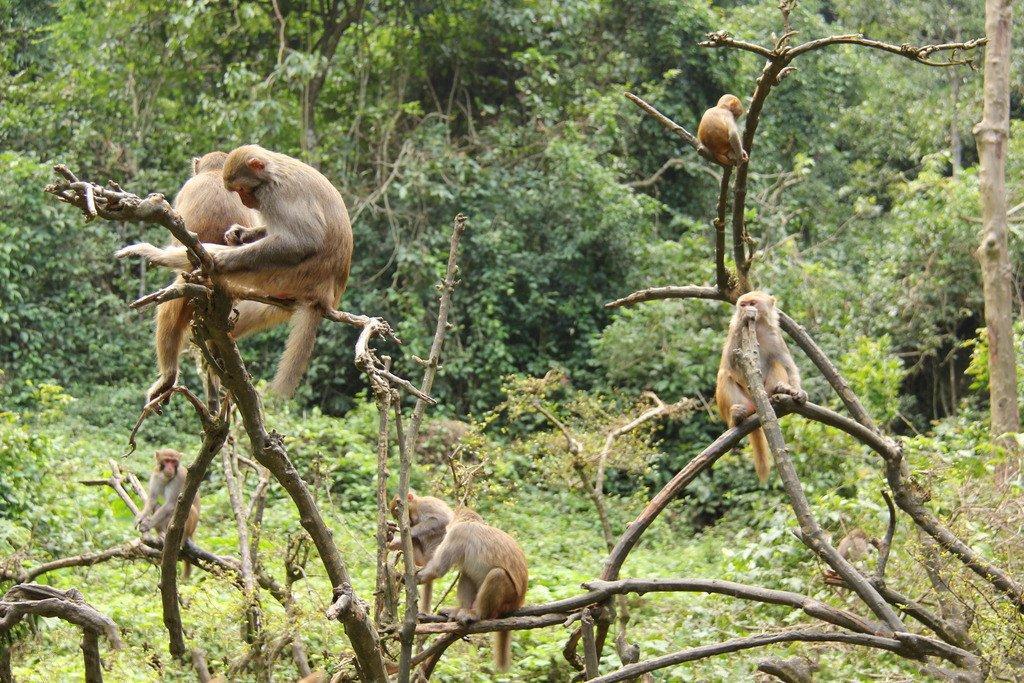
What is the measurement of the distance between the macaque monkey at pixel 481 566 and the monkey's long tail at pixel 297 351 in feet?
4.09

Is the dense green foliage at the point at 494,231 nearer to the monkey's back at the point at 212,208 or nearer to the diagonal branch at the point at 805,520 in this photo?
the monkey's back at the point at 212,208

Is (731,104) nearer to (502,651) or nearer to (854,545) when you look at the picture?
(854,545)

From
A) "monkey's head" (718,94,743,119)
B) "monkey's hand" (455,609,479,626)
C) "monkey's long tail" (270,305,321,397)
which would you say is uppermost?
"monkey's head" (718,94,743,119)

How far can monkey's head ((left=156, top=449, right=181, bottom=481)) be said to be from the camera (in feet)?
23.4

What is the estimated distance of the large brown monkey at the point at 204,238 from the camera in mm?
4102

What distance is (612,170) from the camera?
1409 cm

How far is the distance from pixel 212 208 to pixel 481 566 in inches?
76.1

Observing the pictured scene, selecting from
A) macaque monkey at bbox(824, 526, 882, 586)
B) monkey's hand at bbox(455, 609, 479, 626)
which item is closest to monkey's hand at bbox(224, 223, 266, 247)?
monkey's hand at bbox(455, 609, 479, 626)

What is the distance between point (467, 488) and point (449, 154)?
384 inches

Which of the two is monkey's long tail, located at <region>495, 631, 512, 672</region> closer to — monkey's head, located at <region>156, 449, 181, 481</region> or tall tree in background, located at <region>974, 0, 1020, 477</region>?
monkey's head, located at <region>156, 449, 181, 481</region>

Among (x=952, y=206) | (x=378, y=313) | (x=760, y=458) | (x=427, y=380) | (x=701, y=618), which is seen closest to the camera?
(x=427, y=380)

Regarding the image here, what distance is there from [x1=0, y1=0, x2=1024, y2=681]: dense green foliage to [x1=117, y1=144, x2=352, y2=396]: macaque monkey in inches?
243

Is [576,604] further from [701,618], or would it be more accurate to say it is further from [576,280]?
[576,280]

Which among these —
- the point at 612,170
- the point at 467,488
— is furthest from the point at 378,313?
the point at 467,488
